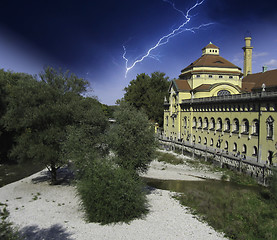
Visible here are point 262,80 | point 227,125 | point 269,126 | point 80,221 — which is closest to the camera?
point 80,221

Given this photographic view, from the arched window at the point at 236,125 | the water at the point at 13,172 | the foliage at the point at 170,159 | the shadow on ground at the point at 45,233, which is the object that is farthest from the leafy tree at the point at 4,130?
the arched window at the point at 236,125

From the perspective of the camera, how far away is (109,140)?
67.3 ft

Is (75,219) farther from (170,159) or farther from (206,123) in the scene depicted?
(206,123)

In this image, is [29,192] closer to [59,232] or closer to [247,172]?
[59,232]

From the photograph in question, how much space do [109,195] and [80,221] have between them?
292 cm

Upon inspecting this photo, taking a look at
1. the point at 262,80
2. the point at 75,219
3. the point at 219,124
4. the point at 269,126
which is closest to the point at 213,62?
the point at 262,80

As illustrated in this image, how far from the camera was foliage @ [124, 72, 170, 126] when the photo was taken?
62.7 m

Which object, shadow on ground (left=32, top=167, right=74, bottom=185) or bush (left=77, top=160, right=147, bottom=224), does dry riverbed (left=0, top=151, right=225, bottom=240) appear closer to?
bush (left=77, top=160, right=147, bottom=224)

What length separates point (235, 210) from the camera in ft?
60.6

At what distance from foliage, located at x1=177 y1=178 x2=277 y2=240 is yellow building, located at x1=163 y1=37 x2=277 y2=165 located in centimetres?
816

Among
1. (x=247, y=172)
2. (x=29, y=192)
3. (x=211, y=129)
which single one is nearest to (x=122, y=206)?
(x=29, y=192)

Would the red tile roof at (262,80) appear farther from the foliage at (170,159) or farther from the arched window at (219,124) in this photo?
the foliage at (170,159)

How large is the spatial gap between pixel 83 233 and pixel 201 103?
3300 centimetres

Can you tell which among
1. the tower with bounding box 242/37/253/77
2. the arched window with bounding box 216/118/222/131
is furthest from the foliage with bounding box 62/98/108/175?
the tower with bounding box 242/37/253/77
